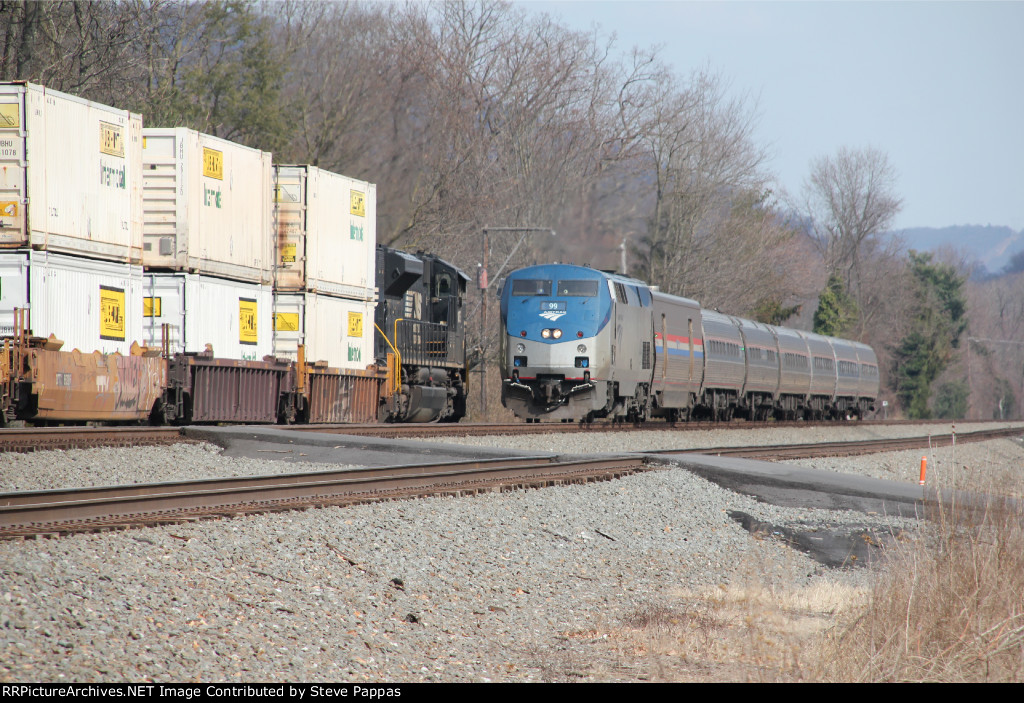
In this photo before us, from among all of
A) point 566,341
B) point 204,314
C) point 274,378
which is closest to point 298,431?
point 204,314

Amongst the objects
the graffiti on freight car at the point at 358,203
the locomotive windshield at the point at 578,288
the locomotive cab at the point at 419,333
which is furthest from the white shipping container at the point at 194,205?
the locomotive windshield at the point at 578,288

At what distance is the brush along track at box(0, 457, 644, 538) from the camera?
22.6 ft

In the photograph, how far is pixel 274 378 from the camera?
19.2 metres

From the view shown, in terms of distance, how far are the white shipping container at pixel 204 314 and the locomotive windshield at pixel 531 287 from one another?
6.12m

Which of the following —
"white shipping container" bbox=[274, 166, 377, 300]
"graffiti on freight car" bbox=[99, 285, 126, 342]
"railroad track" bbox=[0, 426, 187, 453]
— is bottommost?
"railroad track" bbox=[0, 426, 187, 453]

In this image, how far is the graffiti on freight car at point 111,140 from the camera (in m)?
15.8

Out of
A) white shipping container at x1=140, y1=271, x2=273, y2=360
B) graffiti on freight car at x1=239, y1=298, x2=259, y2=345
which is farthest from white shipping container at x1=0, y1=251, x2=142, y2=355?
graffiti on freight car at x1=239, y1=298, x2=259, y2=345

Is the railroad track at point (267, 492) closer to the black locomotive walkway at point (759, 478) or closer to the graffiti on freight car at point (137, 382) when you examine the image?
the black locomotive walkway at point (759, 478)

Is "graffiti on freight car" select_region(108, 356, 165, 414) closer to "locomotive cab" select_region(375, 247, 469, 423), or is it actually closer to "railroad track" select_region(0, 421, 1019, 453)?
"railroad track" select_region(0, 421, 1019, 453)

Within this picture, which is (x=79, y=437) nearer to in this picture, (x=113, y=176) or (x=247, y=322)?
(x=113, y=176)

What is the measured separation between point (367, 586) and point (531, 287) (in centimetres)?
1656

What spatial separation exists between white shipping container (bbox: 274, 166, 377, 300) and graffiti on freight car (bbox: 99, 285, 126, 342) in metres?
4.60

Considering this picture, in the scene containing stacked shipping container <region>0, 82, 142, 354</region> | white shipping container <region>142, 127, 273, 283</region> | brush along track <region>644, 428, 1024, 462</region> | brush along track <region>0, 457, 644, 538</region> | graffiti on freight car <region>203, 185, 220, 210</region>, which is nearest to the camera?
brush along track <region>0, 457, 644, 538</region>
